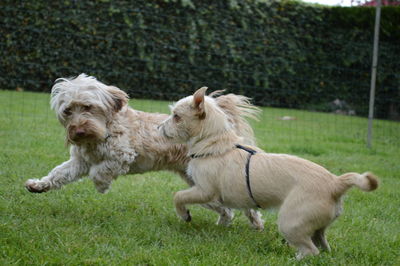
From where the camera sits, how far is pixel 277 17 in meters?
14.4

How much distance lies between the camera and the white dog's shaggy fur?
4.51 metres

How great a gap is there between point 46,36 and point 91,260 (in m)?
10.1

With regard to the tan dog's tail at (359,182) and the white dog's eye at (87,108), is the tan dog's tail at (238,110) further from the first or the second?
Result: the tan dog's tail at (359,182)

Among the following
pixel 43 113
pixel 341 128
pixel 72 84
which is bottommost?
pixel 341 128

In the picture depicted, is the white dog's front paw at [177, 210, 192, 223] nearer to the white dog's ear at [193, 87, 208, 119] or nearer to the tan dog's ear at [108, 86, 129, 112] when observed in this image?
the white dog's ear at [193, 87, 208, 119]

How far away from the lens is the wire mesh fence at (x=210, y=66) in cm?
1189

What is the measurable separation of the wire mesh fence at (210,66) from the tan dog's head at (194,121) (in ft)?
19.5

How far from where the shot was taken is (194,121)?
4.24 metres

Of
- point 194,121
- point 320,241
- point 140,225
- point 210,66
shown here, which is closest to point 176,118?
point 194,121

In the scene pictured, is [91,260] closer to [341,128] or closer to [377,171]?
[377,171]

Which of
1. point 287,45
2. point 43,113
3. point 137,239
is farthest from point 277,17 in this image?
point 137,239

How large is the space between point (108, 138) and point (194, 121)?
95 centimetres

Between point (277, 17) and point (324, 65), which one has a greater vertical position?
point (277, 17)

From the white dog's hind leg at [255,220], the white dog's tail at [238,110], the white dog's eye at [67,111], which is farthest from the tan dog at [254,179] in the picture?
the white dog's eye at [67,111]
